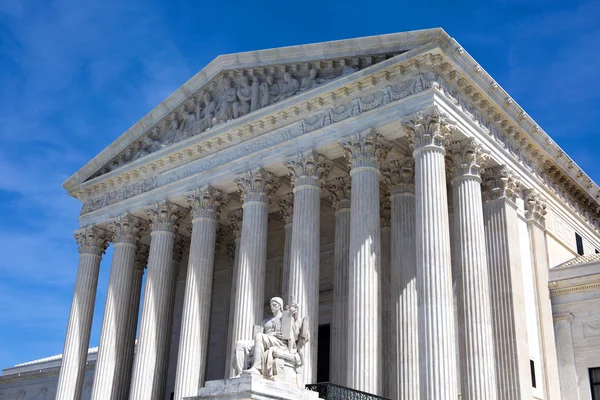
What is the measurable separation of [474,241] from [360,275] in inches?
169

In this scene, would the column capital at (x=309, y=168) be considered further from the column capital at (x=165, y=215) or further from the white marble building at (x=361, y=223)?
the column capital at (x=165, y=215)

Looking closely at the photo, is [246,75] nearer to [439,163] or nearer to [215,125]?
[215,125]

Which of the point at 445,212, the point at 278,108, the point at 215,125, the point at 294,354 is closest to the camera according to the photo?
the point at 294,354

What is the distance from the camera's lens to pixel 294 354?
19156mm

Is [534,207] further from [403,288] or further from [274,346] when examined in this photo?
[274,346]

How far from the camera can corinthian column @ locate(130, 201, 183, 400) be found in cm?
3212

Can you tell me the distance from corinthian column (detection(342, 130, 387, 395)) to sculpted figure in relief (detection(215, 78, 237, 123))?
7.53 meters

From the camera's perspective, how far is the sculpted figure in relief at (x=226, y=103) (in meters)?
33.2

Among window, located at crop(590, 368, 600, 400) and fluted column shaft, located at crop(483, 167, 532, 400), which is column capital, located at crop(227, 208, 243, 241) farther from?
window, located at crop(590, 368, 600, 400)

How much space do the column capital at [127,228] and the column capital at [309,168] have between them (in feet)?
35.8

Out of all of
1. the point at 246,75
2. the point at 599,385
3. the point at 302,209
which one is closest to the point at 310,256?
the point at 302,209

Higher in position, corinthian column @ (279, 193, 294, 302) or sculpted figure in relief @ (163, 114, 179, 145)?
sculpted figure in relief @ (163, 114, 179, 145)

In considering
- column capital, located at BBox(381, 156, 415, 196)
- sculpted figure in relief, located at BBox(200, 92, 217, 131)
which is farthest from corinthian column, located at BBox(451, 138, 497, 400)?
sculpted figure in relief, located at BBox(200, 92, 217, 131)

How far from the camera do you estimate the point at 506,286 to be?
90.2 ft
